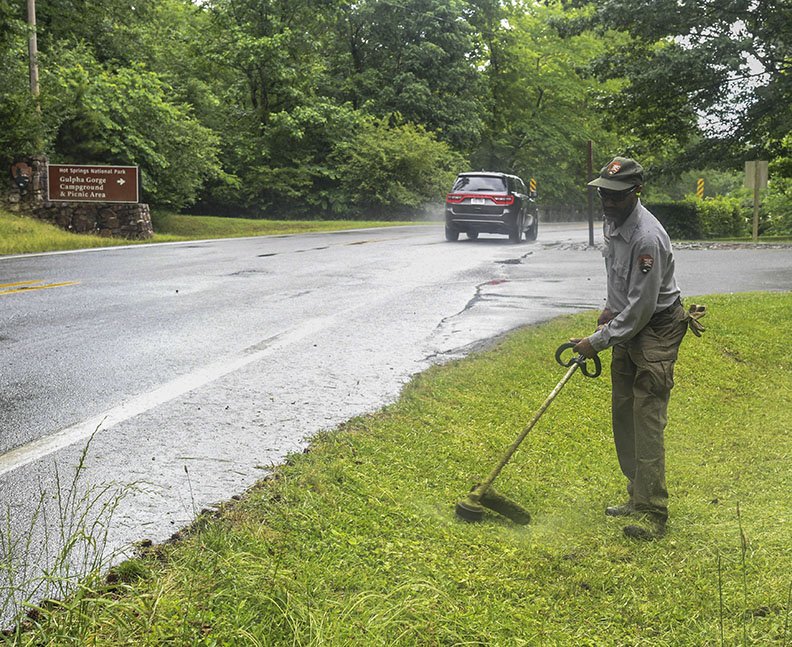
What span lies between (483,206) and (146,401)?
1686cm

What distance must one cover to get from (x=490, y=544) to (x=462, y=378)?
2873 millimetres

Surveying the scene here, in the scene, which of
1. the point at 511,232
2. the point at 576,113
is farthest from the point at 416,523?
the point at 576,113

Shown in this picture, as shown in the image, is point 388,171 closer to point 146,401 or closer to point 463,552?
point 146,401

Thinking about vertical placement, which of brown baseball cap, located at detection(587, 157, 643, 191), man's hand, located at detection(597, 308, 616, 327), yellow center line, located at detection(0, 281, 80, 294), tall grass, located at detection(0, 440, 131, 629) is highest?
brown baseball cap, located at detection(587, 157, 643, 191)

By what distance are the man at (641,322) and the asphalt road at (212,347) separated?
1806mm

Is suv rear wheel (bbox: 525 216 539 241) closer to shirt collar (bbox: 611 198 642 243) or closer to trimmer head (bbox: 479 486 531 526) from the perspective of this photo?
shirt collar (bbox: 611 198 642 243)

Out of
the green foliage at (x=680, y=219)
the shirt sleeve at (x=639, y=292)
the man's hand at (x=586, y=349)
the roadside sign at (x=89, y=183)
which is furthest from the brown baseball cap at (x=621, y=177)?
the green foliage at (x=680, y=219)

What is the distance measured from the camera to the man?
425 cm

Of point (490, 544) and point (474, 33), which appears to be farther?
point (474, 33)

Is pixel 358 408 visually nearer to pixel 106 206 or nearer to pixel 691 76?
pixel 106 206

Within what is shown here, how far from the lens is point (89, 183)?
67.4 ft

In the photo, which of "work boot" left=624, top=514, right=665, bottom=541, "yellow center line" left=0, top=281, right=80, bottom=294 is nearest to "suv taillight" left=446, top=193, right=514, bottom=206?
"yellow center line" left=0, top=281, right=80, bottom=294

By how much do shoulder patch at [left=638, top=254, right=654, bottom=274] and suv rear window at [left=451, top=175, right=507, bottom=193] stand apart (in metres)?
18.0

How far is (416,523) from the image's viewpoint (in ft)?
13.3
